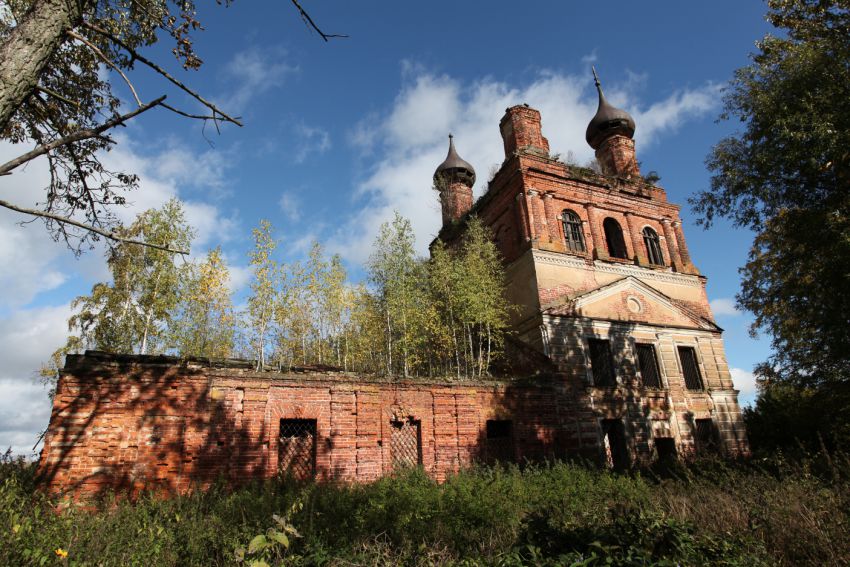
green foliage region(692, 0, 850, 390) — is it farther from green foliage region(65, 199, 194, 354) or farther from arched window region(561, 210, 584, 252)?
green foliage region(65, 199, 194, 354)

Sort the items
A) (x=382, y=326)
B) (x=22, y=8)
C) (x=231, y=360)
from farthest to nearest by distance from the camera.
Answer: (x=382, y=326), (x=231, y=360), (x=22, y=8)

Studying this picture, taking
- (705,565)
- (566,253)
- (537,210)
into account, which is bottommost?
(705,565)

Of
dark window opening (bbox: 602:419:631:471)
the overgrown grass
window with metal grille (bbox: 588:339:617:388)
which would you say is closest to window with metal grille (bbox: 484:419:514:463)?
the overgrown grass

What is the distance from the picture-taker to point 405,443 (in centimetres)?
1273

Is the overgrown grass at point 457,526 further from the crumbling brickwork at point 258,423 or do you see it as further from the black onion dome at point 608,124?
the black onion dome at point 608,124

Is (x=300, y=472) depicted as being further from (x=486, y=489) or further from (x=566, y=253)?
(x=566, y=253)

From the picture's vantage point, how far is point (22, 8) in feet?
20.4

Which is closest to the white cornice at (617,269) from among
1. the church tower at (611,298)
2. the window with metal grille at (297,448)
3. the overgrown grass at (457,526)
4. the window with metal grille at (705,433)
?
the church tower at (611,298)

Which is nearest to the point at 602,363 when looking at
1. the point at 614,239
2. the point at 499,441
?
the point at 499,441

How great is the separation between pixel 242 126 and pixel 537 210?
55.1ft

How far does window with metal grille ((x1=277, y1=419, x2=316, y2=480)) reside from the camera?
11258 millimetres

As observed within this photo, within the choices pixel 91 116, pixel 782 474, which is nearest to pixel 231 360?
pixel 91 116

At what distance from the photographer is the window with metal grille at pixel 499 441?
13.4 meters

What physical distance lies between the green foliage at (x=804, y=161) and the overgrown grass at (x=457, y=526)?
610 cm
